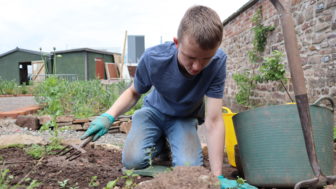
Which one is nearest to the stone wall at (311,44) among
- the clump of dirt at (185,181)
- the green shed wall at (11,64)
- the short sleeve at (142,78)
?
the short sleeve at (142,78)

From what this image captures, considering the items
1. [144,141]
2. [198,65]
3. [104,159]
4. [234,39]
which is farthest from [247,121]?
[234,39]

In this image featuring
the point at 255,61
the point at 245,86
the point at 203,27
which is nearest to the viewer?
the point at 203,27

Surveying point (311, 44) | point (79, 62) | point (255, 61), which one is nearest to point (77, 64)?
point (79, 62)

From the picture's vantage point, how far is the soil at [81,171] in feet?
4.36

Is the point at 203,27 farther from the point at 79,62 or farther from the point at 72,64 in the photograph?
the point at 72,64

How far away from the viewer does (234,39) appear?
773cm

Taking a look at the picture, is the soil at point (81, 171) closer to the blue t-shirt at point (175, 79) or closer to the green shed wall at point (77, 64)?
the blue t-shirt at point (175, 79)

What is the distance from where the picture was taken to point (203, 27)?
1.70 metres

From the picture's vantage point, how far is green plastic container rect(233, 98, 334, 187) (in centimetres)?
187

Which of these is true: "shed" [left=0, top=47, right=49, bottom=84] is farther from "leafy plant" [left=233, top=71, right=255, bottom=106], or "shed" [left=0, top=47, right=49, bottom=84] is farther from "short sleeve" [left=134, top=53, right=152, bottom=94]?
"short sleeve" [left=134, top=53, right=152, bottom=94]

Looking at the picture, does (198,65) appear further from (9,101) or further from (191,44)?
(9,101)

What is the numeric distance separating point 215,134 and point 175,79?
46 cm

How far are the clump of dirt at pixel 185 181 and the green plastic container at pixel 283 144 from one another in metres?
0.69

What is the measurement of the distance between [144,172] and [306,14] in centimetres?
324
